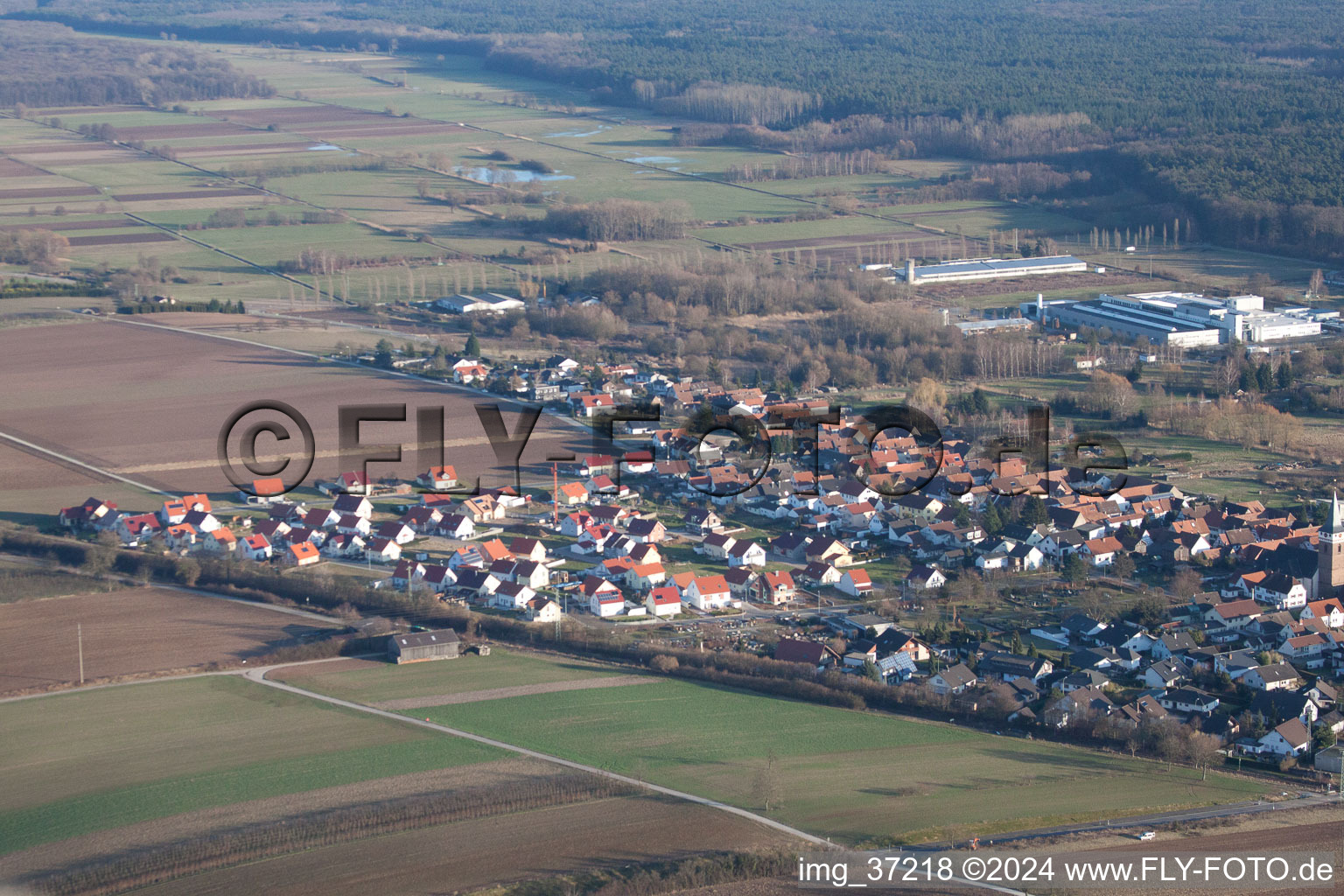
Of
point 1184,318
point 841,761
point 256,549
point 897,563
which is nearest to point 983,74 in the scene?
point 1184,318

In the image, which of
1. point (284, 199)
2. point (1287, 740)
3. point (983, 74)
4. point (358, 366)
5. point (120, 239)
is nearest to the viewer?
point (1287, 740)

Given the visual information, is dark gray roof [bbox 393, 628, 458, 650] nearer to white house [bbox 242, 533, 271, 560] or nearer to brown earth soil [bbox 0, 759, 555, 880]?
brown earth soil [bbox 0, 759, 555, 880]

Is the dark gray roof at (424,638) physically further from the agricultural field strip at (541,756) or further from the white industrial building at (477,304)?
the white industrial building at (477,304)

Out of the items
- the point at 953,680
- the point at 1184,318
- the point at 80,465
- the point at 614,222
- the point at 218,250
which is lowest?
the point at 953,680

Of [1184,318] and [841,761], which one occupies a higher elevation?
[1184,318]

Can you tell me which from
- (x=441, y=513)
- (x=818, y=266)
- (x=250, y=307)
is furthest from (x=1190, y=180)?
(x=441, y=513)

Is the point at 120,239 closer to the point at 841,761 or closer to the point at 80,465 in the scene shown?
the point at 80,465
